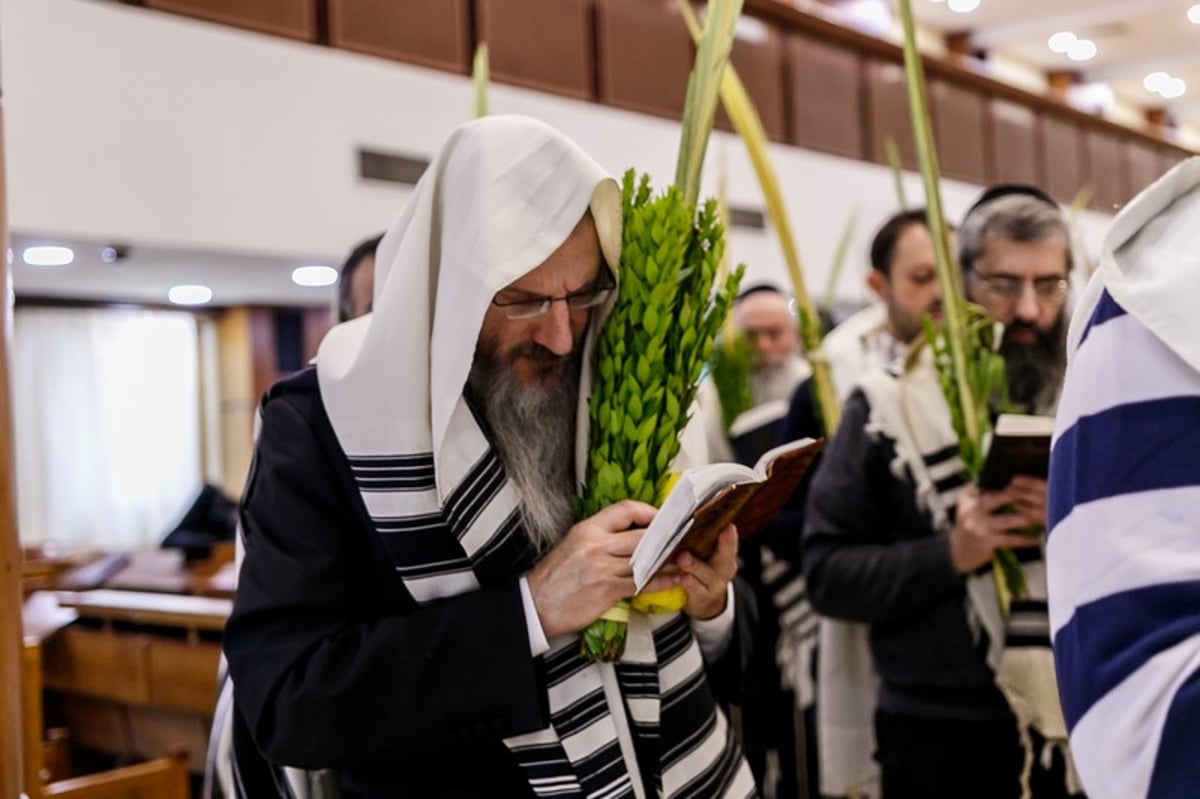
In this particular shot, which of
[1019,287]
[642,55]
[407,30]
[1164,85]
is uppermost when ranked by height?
[1164,85]

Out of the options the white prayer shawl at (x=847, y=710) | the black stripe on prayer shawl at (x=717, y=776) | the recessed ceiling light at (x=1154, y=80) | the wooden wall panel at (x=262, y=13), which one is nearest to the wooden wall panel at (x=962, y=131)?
the recessed ceiling light at (x=1154, y=80)

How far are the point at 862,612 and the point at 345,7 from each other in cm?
703

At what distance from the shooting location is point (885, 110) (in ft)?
42.5

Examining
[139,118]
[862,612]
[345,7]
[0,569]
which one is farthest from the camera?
[345,7]

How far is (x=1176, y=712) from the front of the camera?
0.95 m

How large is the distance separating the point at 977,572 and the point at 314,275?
8002 millimetres

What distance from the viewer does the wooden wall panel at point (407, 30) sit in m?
8.32

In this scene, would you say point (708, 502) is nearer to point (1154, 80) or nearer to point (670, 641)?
point (670, 641)

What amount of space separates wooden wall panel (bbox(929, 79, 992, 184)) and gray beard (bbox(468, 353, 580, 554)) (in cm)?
1250

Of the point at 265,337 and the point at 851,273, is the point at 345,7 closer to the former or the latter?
the point at 265,337

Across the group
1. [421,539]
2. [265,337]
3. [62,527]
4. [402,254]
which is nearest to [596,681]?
[421,539]

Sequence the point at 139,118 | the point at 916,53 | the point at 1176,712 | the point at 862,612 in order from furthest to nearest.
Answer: the point at 139,118
the point at 862,612
the point at 916,53
the point at 1176,712

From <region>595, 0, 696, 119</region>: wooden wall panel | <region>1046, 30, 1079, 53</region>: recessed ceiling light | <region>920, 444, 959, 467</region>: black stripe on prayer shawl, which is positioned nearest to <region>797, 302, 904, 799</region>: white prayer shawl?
<region>920, 444, 959, 467</region>: black stripe on prayer shawl

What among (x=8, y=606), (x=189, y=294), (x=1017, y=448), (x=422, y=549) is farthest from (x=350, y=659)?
(x=189, y=294)
